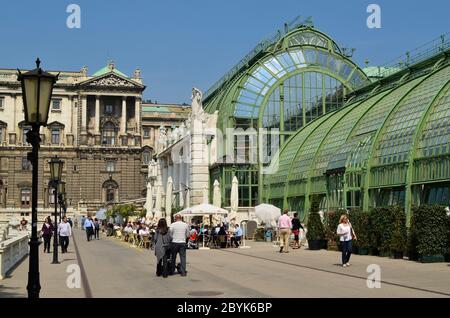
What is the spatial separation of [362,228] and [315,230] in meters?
5.19

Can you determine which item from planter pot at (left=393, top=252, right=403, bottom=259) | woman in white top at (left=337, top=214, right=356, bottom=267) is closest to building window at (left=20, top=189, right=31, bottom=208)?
planter pot at (left=393, top=252, right=403, bottom=259)

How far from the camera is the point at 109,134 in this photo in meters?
132

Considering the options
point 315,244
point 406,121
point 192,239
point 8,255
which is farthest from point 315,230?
point 8,255

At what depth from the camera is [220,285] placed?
18375 mm

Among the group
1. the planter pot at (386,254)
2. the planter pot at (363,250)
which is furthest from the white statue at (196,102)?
the planter pot at (386,254)

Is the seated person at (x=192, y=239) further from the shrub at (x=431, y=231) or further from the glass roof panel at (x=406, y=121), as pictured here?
the shrub at (x=431, y=231)

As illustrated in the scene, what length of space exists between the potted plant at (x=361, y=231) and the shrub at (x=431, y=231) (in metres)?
4.07

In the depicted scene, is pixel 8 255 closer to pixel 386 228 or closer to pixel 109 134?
pixel 386 228

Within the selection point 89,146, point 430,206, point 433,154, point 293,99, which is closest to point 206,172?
point 293,99

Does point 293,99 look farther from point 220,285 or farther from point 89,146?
point 89,146

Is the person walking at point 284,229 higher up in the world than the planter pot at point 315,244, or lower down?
higher up

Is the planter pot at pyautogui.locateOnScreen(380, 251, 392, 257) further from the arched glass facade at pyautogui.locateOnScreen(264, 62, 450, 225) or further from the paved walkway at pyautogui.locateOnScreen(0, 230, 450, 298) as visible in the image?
the arched glass facade at pyautogui.locateOnScreen(264, 62, 450, 225)

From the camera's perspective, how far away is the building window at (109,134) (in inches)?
5167
